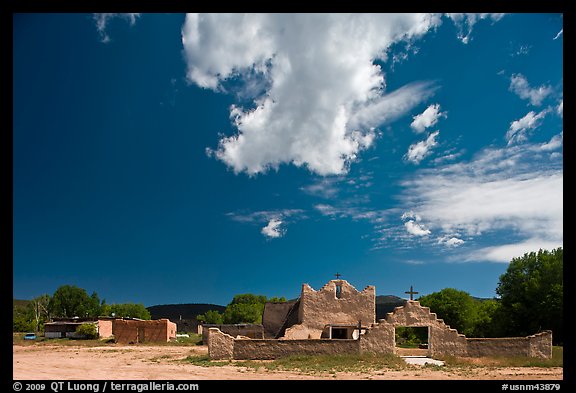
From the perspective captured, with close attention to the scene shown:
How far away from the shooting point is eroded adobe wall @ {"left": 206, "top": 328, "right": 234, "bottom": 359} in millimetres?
23844

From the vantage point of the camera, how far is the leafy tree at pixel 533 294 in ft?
111

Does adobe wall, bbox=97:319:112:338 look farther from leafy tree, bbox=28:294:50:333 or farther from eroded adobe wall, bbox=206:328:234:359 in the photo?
eroded adobe wall, bbox=206:328:234:359

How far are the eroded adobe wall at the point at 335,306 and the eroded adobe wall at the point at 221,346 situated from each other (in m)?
6.97

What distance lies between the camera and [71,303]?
290 feet

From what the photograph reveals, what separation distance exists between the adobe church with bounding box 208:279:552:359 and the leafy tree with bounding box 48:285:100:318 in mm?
71044

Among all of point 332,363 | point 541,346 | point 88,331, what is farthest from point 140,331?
point 541,346

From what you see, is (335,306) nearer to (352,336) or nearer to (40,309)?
(352,336)

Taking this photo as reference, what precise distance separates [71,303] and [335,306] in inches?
2960

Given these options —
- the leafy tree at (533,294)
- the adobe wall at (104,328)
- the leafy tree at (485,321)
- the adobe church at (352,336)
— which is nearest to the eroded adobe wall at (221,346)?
the adobe church at (352,336)

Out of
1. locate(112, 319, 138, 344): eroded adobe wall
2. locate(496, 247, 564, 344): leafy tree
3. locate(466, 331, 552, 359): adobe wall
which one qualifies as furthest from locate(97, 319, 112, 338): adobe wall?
locate(466, 331, 552, 359): adobe wall

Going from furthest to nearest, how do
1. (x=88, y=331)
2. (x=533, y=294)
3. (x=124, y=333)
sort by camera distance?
1. (x=88, y=331)
2. (x=124, y=333)
3. (x=533, y=294)

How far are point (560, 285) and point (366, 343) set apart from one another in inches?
748
